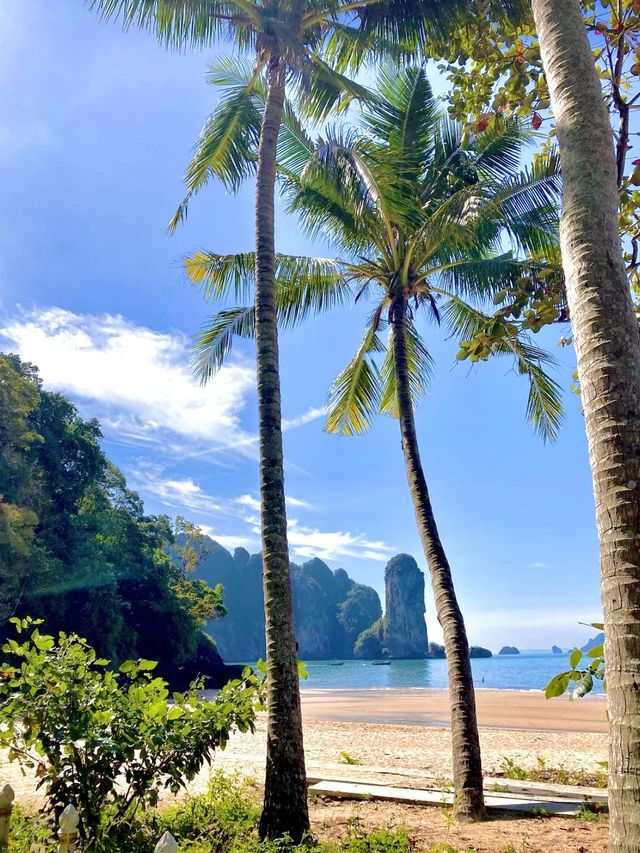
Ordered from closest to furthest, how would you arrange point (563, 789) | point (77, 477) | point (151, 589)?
point (563, 789) < point (77, 477) < point (151, 589)

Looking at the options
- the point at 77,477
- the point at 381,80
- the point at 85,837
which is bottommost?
the point at 85,837

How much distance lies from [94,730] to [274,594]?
1617mm

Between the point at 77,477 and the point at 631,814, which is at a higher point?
the point at 77,477

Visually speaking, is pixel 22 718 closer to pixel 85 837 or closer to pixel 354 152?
pixel 85 837

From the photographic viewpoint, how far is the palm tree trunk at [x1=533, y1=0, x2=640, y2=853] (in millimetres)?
1575

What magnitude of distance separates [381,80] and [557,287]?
25.2ft

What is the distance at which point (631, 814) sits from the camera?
1496 millimetres

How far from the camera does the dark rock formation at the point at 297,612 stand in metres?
160

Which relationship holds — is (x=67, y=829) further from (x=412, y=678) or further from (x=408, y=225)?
(x=412, y=678)

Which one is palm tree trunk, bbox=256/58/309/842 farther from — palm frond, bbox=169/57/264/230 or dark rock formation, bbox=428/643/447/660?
dark rock formation, bbox=428/643/447/660

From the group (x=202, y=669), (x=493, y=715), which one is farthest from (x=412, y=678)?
(x=493, y=715)

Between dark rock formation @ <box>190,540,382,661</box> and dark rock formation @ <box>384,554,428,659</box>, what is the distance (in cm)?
2602

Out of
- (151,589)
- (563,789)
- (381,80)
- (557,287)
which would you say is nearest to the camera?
(557,287)

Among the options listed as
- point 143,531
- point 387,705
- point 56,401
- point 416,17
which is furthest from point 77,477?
point 416,17
